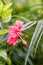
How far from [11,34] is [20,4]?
3.26 ft

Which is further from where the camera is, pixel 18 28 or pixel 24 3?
pixel 24 3

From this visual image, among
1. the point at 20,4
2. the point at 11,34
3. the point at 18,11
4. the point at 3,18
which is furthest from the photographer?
the point at 20,4

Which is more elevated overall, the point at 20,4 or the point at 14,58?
the point at 20,4

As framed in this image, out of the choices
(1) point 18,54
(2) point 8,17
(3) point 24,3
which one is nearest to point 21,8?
(3) point 24,3

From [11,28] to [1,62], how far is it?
0.74ft

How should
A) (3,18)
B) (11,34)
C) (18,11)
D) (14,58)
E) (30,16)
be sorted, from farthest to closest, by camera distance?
(18,11), (30,16), (14,58), (3,18), (11,34)

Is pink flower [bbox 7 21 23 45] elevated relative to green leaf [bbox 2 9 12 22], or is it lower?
lower

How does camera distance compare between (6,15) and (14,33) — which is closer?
(14,33)

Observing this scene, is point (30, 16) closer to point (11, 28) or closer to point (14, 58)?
point (14, 58)

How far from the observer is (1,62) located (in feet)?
3.59

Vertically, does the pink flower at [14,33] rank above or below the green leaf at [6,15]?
below

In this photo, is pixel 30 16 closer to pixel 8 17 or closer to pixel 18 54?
pixel 18 54

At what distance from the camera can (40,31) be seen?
0.98 metres

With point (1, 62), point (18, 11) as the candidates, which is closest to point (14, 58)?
point (1, 62)
